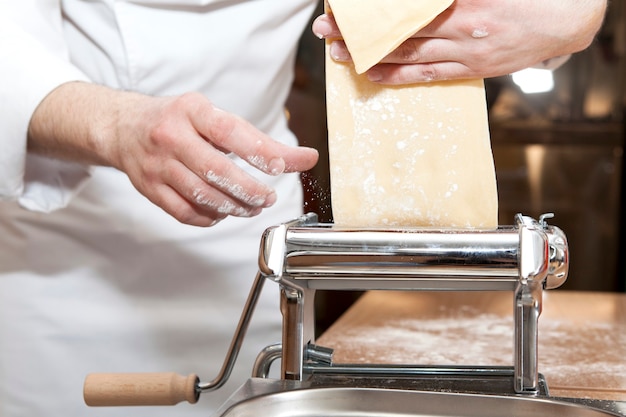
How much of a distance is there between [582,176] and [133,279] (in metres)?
2.43

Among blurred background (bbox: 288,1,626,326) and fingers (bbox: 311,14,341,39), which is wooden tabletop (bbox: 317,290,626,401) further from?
blurred background (bbox: 288,1,626,326)

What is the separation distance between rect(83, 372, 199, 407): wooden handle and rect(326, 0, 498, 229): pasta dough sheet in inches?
9.4

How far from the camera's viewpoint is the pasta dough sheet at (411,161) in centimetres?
88

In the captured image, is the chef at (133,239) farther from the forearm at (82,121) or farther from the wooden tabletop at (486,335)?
the wooden tabletop at (486,335)

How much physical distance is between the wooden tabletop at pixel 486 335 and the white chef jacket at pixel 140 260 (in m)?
0.23

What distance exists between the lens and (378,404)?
2.58ft

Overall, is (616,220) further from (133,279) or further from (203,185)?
(203,185)

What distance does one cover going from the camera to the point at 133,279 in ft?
4.57

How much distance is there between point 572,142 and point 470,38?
8.53 feet

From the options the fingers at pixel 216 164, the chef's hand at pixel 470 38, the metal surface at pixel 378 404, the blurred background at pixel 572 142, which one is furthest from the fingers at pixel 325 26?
the blurred background at pixel 572 142

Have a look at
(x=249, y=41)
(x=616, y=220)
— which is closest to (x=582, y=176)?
(x=616, y=220)

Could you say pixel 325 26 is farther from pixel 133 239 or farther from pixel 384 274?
pixel 133 239

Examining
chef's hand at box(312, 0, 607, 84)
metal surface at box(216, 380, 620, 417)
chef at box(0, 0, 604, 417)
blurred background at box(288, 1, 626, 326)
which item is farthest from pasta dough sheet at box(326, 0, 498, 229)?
blurred background at box(288, 1, 626, 326)

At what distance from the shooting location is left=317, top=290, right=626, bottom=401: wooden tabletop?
1.09 meters
